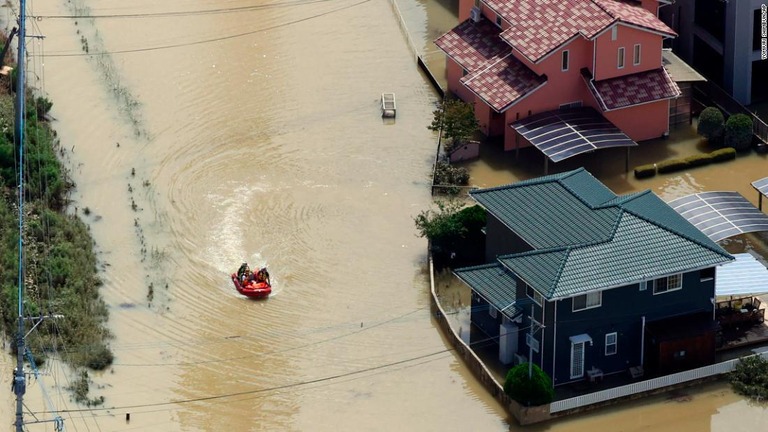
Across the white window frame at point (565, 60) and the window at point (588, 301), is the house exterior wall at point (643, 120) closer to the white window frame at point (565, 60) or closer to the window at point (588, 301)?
the white window frame at point (565, 60)

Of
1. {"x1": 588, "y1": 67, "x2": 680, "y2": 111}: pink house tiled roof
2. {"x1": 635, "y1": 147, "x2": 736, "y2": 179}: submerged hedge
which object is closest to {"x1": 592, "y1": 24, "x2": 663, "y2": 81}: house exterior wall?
{"x1": 588, "y1": 67, "x2": 680, "y2": 111}: pink house tiled roof

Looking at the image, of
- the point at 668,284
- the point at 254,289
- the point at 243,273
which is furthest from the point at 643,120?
the point at 254,289

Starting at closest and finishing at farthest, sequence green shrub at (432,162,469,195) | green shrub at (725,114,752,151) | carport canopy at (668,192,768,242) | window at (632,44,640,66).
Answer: carport canopy at (668,192,768,242), green shrub at (432,162,469,195), window at (632,44,640,66), green shrub at (725,114,752,151)

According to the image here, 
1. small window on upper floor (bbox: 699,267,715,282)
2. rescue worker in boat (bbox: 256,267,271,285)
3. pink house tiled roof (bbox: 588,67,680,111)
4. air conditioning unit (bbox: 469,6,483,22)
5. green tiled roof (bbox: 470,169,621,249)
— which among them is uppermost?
air conditioning unit (bbox: 469,6,483,22)

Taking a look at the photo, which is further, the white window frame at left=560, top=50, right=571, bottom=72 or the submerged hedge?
the white window frame at left=560, top=50, right=571, bottom=72

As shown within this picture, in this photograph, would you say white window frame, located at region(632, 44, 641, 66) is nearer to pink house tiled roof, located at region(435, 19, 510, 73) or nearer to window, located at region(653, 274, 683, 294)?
pink house tiled roof, located at region(435, 19, 510, 73)
